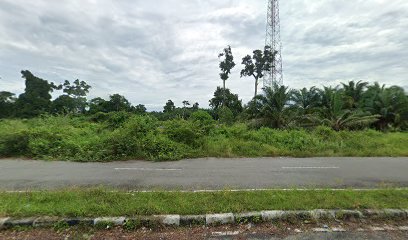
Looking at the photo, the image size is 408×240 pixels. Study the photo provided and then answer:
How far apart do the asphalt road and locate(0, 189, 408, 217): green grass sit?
967 mm

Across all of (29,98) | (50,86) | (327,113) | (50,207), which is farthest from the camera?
(50,86)

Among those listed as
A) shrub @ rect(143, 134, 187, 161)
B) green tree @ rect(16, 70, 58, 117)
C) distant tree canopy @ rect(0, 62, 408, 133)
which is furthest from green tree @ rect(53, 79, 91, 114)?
shrub @ rect(143, 134, 187, 161)

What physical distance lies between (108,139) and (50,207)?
7053 millimetres

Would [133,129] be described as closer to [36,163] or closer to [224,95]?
[36,163]

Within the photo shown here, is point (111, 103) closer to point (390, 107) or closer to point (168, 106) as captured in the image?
point (168, 106)

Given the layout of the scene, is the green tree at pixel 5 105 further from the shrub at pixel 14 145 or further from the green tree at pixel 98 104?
the shrub at pixel 14 145

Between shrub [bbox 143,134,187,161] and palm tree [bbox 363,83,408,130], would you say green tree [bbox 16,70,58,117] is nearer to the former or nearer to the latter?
shrub [bbox 143,134,187,161]

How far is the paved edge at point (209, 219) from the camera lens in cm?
413

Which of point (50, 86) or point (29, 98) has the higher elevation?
point (50, 86)

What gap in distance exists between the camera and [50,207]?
15.0 feet

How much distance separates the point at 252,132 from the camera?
14.5m

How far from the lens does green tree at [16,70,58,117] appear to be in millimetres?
39375

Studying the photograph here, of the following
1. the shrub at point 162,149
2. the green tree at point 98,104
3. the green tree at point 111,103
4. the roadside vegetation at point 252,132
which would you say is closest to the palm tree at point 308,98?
the roadside vegetation at point 252,132

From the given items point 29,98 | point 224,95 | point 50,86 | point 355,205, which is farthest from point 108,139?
point 50,86
